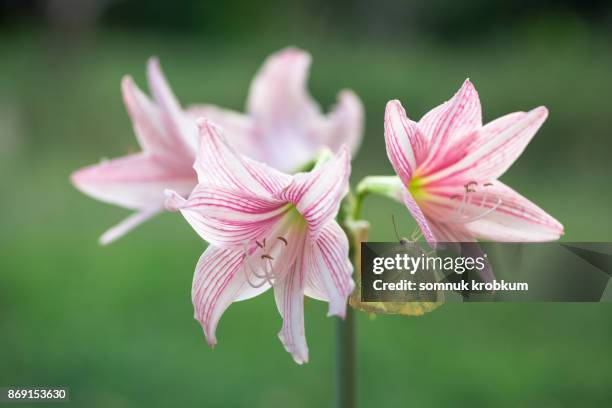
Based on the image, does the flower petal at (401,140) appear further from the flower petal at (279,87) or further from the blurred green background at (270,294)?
the flower petal at (279,87)

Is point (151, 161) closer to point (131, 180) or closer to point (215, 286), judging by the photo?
point (131, 180)

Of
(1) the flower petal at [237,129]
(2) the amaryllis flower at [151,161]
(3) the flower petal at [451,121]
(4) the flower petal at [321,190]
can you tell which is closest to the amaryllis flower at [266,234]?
(4) the flower petal at [321,190]

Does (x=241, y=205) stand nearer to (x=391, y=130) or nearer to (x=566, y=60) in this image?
(x=391, y=130)

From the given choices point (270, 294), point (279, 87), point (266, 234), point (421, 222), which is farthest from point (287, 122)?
point (270, 294)

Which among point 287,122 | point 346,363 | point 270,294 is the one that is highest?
point 287,122

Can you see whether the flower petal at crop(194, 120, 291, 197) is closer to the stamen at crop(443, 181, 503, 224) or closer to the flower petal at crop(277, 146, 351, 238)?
the flower petal at crop(277, 146, 351, 238)

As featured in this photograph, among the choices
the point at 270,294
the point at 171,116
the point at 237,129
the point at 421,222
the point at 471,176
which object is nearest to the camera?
the point at 421,222

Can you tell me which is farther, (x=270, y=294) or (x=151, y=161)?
(x=270, y=294)

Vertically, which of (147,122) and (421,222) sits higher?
(147,122)

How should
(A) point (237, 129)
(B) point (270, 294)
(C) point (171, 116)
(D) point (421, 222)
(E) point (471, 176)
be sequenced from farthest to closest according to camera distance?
(B) point (270, 294), (A) point (237, 129), (C) point (171, 116), (E) point (471, 176), (D) point (421, 222)
